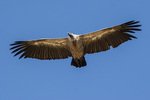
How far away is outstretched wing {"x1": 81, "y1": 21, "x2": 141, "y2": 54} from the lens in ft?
48.6

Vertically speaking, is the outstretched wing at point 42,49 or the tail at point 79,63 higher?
the outstretched wing at point 42,49

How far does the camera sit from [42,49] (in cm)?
1549

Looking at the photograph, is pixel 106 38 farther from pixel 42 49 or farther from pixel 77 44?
pixel 42 49

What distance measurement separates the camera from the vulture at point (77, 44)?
48.5 feet

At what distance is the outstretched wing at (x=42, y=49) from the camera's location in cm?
1534

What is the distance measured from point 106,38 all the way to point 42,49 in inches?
105

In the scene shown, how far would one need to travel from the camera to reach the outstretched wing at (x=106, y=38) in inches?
583

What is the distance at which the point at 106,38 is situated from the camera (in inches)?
592

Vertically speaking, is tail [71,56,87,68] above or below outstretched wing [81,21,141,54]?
below

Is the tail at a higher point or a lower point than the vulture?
lower

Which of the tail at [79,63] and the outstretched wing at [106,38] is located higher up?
the outstretched wing at [106,38]

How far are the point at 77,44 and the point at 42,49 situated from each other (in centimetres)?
166

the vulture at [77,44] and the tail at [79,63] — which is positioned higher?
the vulture at [77,44]

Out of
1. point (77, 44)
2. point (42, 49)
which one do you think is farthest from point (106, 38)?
point (42, 49)
